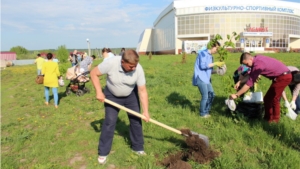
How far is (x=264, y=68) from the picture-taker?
4523 millimetres

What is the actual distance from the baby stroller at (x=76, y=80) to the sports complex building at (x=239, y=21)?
172 feet

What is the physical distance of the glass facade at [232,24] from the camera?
197 ft

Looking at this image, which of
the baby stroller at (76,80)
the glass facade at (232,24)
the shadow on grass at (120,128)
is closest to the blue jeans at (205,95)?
the shadow on grass at (120,128)

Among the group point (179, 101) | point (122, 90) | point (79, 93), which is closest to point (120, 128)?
point (122, 90)

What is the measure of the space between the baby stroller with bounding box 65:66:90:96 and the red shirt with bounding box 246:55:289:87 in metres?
6.71

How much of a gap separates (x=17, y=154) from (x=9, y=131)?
5.54 ft

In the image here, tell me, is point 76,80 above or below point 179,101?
above

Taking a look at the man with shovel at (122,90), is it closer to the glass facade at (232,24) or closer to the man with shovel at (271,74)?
the man with shovel at (271,74)

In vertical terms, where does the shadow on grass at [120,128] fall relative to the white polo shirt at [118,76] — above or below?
below

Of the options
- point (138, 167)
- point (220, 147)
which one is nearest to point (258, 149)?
point (220, 147)

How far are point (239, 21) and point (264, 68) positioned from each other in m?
60.9

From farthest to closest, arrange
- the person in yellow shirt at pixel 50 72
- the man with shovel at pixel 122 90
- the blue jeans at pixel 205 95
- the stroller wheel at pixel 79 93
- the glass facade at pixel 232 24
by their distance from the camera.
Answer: the glass facade at pixel 232 24, the stroller wheel at pixel 79 93, the person in yellow shirt at pixel 50 72, the blue jeans at pixel 205 95, the man with shovel at pixel 122 90

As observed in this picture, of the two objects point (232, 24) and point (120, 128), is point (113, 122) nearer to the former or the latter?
point (120, 128)

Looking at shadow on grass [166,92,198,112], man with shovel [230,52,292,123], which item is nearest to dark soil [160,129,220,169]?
man with shovel [230,52,292,123]
